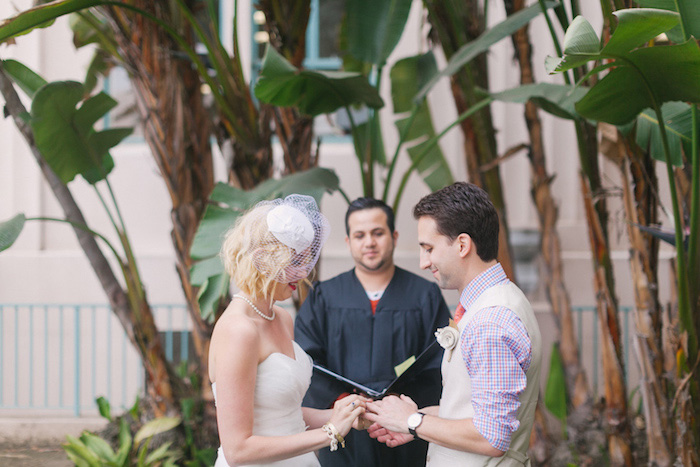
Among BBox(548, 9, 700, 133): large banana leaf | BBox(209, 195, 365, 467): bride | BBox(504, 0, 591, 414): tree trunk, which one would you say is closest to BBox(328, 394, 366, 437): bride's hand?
BBox(209, 195, 365, 467): bride

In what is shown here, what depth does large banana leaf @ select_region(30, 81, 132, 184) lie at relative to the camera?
137 inches

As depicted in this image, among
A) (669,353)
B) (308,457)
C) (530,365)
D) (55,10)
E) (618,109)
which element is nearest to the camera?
(530,365)

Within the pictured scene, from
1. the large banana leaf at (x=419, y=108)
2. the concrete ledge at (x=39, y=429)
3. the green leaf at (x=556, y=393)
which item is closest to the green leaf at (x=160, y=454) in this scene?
the concrete ledge at (x=39, y=429)

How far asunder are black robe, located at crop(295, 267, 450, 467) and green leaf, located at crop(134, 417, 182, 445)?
1567 millimetres

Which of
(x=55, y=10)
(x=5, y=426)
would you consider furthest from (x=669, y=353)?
(x=5, y=426)

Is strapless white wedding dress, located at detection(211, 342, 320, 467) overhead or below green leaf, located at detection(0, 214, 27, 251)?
below

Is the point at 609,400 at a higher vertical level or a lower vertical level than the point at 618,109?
lower

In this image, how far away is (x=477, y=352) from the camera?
5.53ft

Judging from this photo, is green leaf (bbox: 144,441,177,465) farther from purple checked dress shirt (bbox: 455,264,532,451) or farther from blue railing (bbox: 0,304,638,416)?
purple checked dress shirt (bbox: 455,264,532,451)

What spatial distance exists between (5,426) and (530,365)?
5.36 m

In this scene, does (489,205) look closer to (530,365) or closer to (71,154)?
(530,365)

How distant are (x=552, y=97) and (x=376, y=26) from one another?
118cm

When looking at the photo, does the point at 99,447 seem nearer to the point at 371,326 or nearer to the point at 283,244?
the point at 371,326

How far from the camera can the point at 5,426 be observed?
5.69 m
